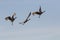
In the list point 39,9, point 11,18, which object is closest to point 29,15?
point 39,9

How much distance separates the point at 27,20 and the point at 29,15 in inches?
21.4

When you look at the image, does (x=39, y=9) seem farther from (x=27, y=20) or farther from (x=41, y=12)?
(x=27, y=20)

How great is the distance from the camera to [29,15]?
6359 millimetres

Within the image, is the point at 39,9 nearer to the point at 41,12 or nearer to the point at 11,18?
the point at 41,12

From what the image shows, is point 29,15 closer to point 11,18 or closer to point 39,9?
point 39,9

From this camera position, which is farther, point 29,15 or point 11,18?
point 11,18

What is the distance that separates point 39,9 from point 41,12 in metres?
0.14

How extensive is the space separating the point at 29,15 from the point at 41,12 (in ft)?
1.57

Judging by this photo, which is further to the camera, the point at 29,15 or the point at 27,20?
the point at 27,20

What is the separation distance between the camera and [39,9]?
6.42 metres

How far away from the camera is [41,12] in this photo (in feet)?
21.2

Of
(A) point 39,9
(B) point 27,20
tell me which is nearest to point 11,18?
(B) point 27,20

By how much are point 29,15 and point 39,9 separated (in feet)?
1.44

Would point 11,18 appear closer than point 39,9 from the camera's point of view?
No
